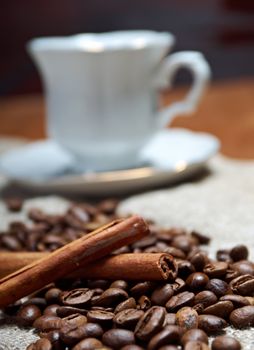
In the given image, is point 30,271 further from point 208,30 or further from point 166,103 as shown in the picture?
point 208,30

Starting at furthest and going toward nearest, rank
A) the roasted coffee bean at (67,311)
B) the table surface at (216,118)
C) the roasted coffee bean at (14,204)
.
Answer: the table surface at (216,118), the roasted coffee bean at (14,204), the roasted coffee bean at (67,311)

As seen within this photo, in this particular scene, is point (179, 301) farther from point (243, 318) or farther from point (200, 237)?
point (200, 237)

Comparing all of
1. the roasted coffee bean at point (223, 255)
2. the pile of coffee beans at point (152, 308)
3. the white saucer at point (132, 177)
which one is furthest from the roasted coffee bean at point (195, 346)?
the white saucer at point (132, 177)

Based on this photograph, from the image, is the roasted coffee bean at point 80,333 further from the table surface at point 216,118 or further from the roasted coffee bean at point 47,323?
the table surface at point 216,118

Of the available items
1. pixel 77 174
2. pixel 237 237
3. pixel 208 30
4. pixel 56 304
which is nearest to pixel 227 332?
pixel 56 304

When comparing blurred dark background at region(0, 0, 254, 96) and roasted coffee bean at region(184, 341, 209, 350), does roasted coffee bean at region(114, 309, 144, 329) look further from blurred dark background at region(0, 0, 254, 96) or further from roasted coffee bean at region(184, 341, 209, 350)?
blurred dark background at region(0, 0, 254, 96)

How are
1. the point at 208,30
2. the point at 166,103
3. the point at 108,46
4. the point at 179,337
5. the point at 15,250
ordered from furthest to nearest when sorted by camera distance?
the point at 208,30 < the point at 166,103 < the point at 108,46 < the point at 15,250 < the point at 179,337
